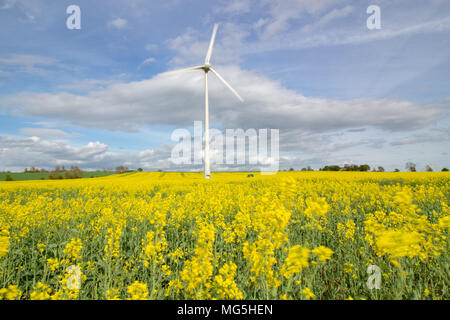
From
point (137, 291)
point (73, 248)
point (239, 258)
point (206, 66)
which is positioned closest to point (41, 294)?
point (137, 291)

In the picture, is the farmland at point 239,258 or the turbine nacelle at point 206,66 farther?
the turbine nacelle at point 206,66

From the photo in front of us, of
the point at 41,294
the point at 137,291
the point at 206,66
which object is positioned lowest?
the point at 137,291

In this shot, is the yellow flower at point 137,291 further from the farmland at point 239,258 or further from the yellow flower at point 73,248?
the yellow flower at point 73,248

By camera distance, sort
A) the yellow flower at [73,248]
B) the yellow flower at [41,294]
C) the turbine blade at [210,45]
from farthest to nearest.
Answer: the turbine blade at [210,45] < the yellow flower at [73,248] < the yellow flower at [41,294]

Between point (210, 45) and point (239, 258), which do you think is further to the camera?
point (210, 45)

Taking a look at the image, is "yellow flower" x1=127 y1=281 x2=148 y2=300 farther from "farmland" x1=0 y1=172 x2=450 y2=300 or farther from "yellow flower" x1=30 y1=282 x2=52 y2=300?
"yellow flower" x1=30 y1=282 x2=52 y2=300

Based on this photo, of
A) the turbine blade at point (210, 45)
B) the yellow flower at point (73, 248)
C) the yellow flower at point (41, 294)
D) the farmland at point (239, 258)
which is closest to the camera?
the yellow flower at point (41, 294)

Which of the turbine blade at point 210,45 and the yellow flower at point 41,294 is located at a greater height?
the turbine blade at point 210,45

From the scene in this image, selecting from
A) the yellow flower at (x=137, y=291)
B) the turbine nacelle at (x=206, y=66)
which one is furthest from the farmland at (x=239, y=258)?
the turbine nacelle at (x=206, y=66)

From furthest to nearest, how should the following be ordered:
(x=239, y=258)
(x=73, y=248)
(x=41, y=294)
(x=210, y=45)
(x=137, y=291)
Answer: (x=210, y=45)
(x=239, y=258)
(x=73, y=248)
(x=137, y=291)
(x=41, y=294)

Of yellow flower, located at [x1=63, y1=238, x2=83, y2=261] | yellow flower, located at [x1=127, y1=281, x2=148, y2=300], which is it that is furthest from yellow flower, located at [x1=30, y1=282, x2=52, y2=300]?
yellow flower, located at [x1=63, y1=238, x2=83, y2=261]

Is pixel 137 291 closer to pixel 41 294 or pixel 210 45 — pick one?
pixel 41 294
